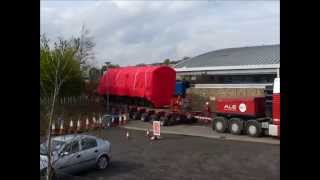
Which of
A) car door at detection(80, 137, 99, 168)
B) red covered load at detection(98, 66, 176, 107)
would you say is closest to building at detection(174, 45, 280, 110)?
red covered load at detection(98, 66, 176, 107)

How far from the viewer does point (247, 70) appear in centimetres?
3431

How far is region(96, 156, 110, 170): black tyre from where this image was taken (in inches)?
587

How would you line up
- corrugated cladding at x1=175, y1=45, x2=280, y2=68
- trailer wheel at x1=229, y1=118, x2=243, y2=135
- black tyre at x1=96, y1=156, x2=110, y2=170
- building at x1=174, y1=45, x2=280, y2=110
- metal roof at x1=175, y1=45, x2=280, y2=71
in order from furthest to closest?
corrugated cladding at x1=175, y1=45, x2=280, y2=68 → metal roof at x1=175, y1=45, x2=280, y2=71 → building at x1=174, y1=45, x2=280, y2=110 → trailer wheel at x1=229, y1=118, x2=243, y2=135 → black tyre at x1=96, y1=156, x2=110, y2=170

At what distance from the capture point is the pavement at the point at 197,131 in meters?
23.0

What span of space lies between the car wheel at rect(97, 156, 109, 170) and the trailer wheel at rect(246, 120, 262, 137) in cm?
1032

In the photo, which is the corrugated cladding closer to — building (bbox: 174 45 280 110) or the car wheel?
building (bbox: 174 45 280 110)

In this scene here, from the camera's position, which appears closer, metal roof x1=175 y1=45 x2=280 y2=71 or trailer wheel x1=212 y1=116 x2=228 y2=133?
trailer wheel x1=212 y1=116 x2=228 y2=133

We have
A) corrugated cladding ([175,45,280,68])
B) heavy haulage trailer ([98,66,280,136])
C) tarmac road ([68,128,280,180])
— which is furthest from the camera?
corrugated cladding ([175,45,280,68])

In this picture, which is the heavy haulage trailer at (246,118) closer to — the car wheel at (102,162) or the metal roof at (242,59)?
the metal roof at (242,59)

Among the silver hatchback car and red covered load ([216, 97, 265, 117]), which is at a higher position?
red covered load ([216, 97, 265, 117])

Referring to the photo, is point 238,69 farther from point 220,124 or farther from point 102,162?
point 102,162
